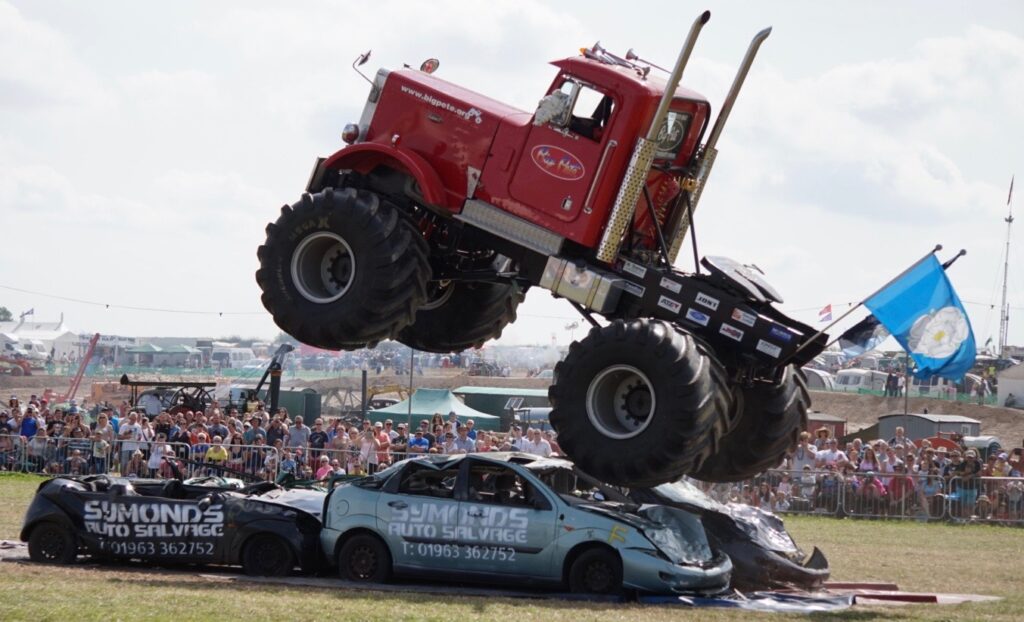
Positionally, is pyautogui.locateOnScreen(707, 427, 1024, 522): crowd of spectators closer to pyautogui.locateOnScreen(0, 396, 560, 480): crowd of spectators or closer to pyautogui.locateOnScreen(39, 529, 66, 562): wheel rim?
pyautogui.locateOnScreen(0, 396, 560, 480): crowd of spectators

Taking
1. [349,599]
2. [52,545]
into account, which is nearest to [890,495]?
[349,599]

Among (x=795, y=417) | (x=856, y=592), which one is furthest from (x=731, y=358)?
(x=856, y=592)

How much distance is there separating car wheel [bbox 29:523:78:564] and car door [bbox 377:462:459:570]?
3771 mm

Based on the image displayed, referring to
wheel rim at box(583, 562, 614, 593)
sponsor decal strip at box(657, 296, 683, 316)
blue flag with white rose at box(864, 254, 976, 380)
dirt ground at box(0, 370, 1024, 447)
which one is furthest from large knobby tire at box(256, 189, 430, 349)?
dirt ground at box(0, 370, 1024, 447)

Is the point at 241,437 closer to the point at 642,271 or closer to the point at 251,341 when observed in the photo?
the point at 642,271

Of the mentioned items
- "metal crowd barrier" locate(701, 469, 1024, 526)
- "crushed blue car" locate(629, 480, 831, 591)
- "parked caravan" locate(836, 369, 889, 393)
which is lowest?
"crushed blue car" locate(629, 480, 831, 591)

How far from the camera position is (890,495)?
25.3m

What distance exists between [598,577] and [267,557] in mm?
3918

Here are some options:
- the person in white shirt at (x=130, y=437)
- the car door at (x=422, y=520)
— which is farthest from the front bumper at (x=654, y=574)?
the person in white shirt at (x=130, y=437)

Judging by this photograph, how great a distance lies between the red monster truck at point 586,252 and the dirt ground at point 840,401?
122ft

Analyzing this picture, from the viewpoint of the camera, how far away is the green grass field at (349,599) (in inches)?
464

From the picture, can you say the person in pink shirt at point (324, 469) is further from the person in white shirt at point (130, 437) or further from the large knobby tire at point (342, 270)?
the large knobby tire at point (342, 270)

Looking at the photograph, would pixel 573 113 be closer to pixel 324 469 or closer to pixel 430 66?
pixel 430 66

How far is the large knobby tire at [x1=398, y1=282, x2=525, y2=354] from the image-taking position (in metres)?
14.6
